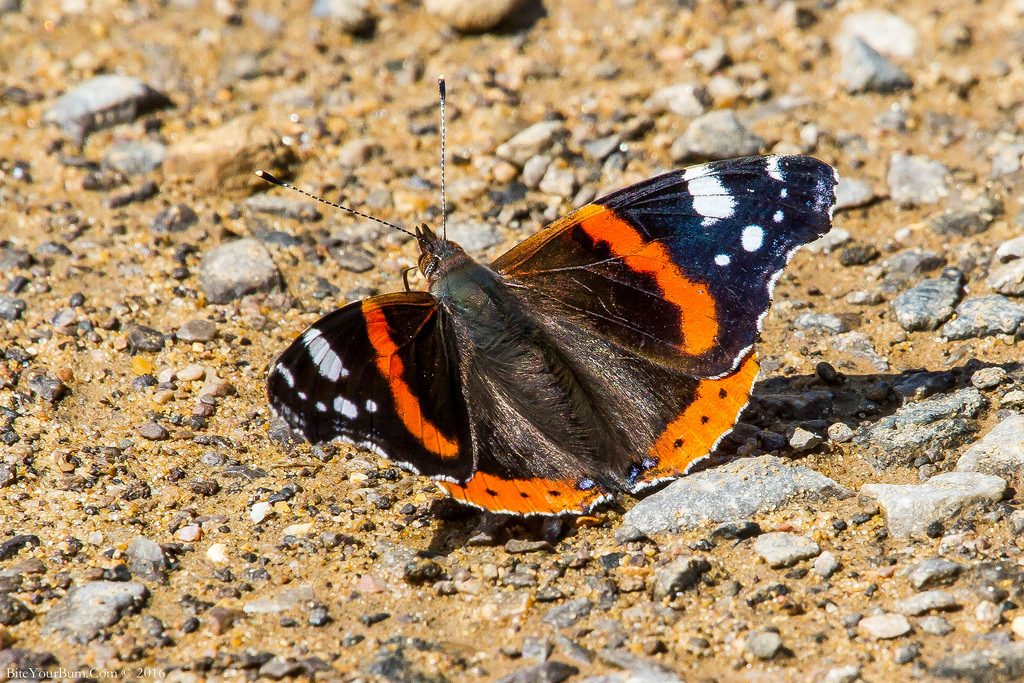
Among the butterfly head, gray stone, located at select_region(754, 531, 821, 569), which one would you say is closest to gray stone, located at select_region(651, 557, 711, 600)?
gray stone, located at select_region(754, 531, 821, 569)

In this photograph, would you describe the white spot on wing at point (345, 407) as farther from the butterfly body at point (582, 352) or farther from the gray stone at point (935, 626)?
the gray stone at point (935, 626)

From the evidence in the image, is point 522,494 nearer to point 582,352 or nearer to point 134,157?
point 582,352

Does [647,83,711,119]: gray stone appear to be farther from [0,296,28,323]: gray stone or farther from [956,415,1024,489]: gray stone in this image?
[0,296,28,323]: gray stone

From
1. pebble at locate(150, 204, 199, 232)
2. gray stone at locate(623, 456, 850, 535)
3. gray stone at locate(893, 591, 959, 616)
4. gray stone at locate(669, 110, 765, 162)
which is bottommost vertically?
gray stone at locate(893, 591, 959, 616)

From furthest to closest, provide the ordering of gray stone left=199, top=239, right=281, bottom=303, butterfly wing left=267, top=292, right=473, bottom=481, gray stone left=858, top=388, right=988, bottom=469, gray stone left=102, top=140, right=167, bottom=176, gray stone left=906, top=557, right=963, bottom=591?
gray stone left=102, top=140, right=167, bottom=176 → gray stone left=199, top=239, right=281, bottom=303 → gray stone left=858, top=388, right=988, bottom=469 → butterfly wing left=267, top=292, right=473, bottom=481 → gray stone left=906, top=557, right=963, bottom=591

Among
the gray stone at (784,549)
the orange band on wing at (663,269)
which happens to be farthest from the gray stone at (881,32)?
the gray stone at (784,549)

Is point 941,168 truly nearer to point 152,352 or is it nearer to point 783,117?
point 783,117
